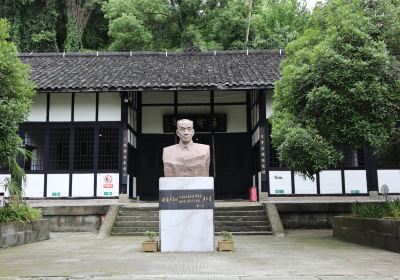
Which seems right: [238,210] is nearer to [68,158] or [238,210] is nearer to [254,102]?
[254,102]

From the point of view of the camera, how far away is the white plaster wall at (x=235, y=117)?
1964 cm

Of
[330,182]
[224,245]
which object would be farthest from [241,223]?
[224,245]

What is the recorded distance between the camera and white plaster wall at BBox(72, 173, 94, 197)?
1691cm

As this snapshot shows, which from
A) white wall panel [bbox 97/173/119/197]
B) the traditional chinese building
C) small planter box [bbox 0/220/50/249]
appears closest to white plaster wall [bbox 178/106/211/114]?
the traditional chinese building

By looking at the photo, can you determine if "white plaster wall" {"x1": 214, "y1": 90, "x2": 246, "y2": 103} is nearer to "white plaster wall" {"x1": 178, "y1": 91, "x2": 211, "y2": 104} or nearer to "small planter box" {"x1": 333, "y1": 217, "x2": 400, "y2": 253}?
"white plaster wall" {"x1": 178, "y1": 91, "x2": 211, "y2": 104}

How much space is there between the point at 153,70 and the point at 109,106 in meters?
2.87

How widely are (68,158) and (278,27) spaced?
17.5 meters

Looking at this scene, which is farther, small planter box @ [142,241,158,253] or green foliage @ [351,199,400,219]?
green foliage @ [351,199,400,219]

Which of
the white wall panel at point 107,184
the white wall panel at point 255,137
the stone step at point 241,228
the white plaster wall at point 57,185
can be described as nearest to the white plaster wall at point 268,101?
the white wall panel at point 255,137

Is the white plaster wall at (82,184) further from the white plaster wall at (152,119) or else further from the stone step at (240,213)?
the stone step at (240,213)

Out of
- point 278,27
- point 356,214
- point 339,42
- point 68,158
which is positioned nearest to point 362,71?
point 339,42

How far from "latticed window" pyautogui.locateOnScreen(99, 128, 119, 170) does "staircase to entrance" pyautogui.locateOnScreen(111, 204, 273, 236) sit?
8.22ft

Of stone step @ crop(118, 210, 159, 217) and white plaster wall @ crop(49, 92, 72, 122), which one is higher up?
white plaster wall @ crop(49, 92, 72, 122)

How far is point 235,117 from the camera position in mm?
19672
